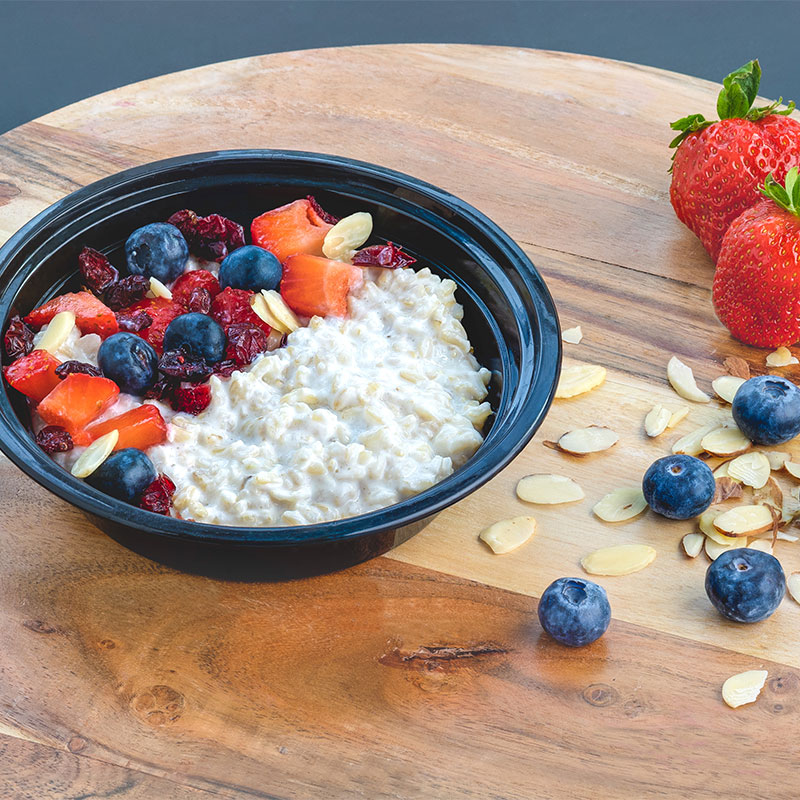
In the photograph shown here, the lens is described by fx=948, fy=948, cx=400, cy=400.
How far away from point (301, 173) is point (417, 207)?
0.89 feet

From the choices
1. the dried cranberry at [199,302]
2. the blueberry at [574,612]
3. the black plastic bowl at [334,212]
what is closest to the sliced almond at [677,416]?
the black plastic bowl at [334,212]

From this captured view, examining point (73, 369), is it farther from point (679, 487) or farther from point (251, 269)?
point (679, 487)

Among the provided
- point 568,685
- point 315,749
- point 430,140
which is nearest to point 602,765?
point 568,685

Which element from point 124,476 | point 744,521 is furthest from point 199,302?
point 744,521

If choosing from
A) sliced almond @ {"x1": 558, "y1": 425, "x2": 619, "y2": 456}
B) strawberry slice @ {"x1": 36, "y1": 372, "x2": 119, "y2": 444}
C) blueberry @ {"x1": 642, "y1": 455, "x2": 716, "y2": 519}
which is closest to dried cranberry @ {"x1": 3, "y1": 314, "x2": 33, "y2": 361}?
strawberry slice @ {"x1": 36, "y1": 372, "x2": 119, "y2": 444}

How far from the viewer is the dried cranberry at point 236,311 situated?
1865 mm

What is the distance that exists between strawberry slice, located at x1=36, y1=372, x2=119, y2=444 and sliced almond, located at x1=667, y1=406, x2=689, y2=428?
3.60 feet

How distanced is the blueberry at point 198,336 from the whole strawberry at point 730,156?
1151mm

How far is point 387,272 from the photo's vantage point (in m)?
1.97

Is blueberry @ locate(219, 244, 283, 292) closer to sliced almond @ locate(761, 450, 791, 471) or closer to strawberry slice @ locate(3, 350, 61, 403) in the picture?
strawberry slice @ locate(3, 350, 61, 403)

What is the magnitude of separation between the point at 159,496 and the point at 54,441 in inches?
8.6

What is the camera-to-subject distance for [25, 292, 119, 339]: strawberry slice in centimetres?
181

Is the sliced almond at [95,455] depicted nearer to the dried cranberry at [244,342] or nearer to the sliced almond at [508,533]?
the dried cranberry at [244,342]

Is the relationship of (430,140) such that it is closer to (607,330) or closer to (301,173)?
(301,173)
